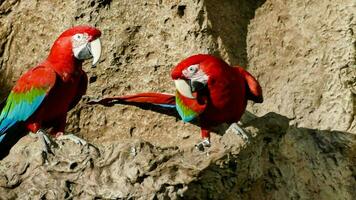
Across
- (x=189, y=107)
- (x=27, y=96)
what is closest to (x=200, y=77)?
(x=189, y=107)

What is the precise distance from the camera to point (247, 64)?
414 centimetres

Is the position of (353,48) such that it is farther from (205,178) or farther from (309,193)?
(205,178)

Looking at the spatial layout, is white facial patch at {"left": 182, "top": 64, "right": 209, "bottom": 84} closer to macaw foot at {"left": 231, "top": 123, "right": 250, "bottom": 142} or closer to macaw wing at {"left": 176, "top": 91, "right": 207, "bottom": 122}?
macaw wing at {"left": 176, "top": 91, "right": 207, "bottom": 122}

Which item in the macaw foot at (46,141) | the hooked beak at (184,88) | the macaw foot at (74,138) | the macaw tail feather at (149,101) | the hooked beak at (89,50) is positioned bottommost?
the macaw tail feather at (149,101)

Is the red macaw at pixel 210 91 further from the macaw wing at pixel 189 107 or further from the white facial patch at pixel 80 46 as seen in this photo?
the white facial patch at pixel 80 46

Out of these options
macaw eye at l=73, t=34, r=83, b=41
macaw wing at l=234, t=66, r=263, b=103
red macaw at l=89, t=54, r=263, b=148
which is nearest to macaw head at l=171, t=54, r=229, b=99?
red macaw at l=89, t=54, r=263, b=148

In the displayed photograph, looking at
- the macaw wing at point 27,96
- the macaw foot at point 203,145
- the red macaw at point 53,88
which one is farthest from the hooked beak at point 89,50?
the macaw foot at point 203,145

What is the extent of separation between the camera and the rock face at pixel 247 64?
3.83 metres

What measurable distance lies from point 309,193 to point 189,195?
80 cm

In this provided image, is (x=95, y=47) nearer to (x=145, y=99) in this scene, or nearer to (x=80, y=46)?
(x=80, y=46)

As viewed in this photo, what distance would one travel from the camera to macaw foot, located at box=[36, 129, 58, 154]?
3254 mm

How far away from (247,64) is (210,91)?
2.28 ft

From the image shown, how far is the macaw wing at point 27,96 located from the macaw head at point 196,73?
493 mm

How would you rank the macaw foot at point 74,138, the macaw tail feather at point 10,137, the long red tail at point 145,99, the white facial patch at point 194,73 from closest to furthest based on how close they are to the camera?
1. the macaw foot at point 74,138
2. the white facial patch at point 194,73
3. the macaw tail feather at point 10,137
4. the long red tail at point 145,99
